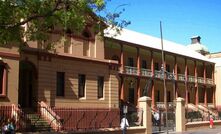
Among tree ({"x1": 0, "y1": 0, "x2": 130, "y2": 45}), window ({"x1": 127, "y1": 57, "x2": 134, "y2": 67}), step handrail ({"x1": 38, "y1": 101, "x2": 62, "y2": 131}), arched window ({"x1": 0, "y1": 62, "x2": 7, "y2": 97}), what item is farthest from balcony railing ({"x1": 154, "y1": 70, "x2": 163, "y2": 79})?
tree ({"x1": 0, "y1": 0, "x2": 130, "y2": 45})

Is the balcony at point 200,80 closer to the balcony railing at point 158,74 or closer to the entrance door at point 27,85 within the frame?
the balcony railing at point 158,74

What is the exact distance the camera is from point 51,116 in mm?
27156

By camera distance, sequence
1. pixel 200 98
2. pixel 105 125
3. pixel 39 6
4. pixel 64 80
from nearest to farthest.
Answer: pixel 39 6 → pixel 105 125 → pixel 64 80 → pixel 200 98

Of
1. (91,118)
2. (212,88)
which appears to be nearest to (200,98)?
(212,88)

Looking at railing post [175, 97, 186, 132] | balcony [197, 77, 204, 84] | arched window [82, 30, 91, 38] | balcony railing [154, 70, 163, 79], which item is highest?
arched window [82, 30, 91, 38]

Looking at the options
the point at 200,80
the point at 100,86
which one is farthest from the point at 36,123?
the point at 200,80

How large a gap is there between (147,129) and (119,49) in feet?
65.6

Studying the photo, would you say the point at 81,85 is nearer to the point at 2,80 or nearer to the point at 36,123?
the point at 36,123

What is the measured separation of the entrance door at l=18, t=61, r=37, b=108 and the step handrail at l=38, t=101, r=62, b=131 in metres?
1.78

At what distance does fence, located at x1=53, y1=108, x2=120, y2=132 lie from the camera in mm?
25809

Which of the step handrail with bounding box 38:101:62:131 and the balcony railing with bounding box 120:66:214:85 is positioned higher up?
the balcony railing with bounding box 120:66:214:85

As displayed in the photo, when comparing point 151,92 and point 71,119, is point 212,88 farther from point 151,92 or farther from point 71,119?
point 71,119

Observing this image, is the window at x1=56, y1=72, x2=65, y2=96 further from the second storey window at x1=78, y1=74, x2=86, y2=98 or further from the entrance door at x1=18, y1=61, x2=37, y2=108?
the entrance door at x1=18, y1=61, x2=37, y2=108

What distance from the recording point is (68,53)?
34.2m
